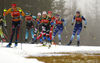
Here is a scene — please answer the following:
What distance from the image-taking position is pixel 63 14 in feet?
239

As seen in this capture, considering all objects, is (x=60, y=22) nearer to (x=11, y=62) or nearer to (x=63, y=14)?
(x=11, y=62)

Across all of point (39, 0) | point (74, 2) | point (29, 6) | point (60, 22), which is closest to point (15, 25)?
point (60, 22)

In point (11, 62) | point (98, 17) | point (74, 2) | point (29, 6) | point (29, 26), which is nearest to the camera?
point (11, 62)

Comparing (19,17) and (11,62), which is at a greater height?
(19,17)

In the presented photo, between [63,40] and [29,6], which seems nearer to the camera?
[29,6]

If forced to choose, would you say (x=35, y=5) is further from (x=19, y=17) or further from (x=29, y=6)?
(x=19, y=17)

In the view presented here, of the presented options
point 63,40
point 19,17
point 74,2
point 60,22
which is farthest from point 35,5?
point 74,2

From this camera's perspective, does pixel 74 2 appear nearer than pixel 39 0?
No

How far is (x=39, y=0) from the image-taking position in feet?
164

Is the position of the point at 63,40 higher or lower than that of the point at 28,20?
lower

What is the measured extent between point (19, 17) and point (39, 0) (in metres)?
35.3

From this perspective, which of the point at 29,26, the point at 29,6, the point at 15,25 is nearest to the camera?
the point at 15,25

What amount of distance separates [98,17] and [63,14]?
3077 cm

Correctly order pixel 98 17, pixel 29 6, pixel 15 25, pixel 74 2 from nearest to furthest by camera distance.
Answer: pixel 15 25
pixel 29 6
pixel 74 2
pixel 98 17
